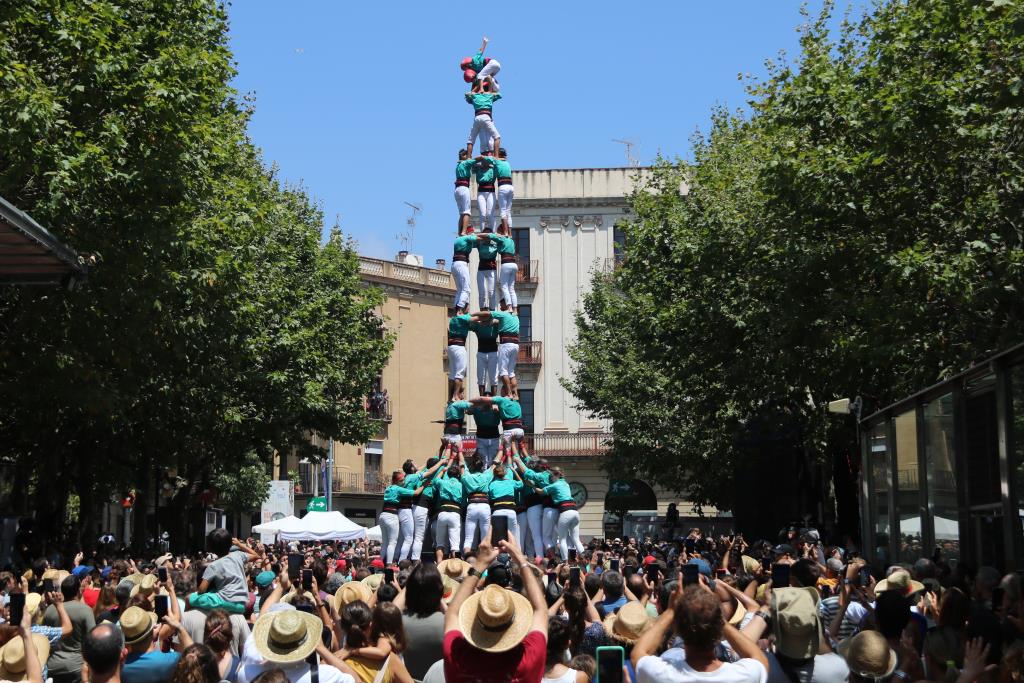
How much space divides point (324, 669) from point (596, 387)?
134ft

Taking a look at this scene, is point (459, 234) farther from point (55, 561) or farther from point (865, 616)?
point (865, 616)

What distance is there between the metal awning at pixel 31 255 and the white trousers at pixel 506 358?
10590 millimetres

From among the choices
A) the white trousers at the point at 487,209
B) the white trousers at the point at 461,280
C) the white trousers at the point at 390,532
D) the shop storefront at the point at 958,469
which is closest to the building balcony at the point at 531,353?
the white trousers at the point at 487,209

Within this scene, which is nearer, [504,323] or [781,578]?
[781,578]

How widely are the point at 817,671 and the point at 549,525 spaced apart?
60.0 ft

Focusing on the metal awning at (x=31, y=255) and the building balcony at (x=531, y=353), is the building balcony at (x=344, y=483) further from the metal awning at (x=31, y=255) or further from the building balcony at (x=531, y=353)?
the metal awning at (x=31, y=255)

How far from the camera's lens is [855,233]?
25406 mm

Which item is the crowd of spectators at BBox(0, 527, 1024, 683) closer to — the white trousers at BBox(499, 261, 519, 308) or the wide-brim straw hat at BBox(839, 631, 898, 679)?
the wide-brim straw hat at BBox(839, 631, 898, 679)

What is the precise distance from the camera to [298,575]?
9.30 m

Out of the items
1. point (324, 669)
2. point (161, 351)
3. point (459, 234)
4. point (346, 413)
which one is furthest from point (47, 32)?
point (346, 413)

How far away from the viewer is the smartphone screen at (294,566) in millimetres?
9133

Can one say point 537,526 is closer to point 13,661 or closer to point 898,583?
point 898,583

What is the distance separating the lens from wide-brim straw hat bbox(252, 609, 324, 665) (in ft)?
21.9

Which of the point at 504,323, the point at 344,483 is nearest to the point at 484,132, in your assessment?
the point at 504,323
